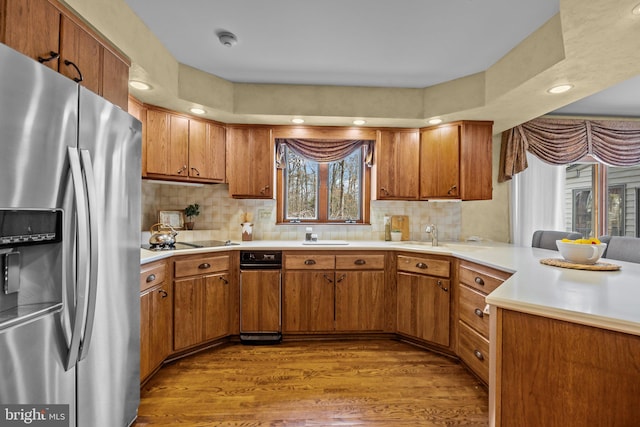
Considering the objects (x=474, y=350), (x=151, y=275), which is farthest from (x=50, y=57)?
(x=474, y=350)

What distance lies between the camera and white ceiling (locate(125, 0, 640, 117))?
1.76 m

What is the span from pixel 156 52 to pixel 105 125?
1197 millimetres

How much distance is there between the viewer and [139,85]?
2191 millimetres

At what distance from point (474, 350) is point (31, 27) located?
3.09 metres

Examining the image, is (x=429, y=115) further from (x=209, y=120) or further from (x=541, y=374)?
(x=541, y=374)

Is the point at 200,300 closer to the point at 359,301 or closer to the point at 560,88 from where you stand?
the point at 359,301

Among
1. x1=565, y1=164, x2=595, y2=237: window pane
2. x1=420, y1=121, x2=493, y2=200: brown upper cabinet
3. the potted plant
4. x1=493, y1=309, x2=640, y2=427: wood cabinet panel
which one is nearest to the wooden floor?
x1=493, y1=309, x2=640, y2=427: wood cabinet panel

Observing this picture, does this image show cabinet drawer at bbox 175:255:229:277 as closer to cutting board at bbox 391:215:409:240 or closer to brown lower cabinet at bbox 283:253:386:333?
brown lower cabinet at bbox 283:253:386:333

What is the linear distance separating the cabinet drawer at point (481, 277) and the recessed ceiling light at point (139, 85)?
2.79m

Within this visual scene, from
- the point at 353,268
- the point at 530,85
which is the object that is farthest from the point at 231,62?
the point at 530,85

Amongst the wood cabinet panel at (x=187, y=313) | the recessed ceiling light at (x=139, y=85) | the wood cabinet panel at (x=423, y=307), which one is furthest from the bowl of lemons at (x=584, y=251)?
the recessed ceiling light at (x=139, y=85)

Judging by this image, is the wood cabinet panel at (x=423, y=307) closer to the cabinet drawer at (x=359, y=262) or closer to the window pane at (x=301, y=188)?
the cabinet drawer at (x=359, y=262)

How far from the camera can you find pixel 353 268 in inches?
109

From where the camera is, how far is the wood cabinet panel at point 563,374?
93cm
